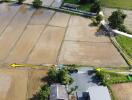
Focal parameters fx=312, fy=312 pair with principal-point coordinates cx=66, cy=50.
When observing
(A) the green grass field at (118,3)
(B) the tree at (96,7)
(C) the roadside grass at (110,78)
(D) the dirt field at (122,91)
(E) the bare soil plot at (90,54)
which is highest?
(A) the green grass field at (118,3)

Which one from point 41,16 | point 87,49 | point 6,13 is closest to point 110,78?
point 87,49

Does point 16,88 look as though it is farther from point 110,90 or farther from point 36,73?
point 110,90

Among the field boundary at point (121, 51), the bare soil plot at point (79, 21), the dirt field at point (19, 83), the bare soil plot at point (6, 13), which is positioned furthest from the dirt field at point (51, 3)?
the dirt field at point (19, 83)

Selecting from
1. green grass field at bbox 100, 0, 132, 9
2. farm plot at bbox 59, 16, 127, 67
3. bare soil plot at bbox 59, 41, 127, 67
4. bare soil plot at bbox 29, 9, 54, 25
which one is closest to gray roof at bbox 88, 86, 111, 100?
bare soil plot at bbox 59, 41, 127, 67

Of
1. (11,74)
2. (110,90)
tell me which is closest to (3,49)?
(11,74)

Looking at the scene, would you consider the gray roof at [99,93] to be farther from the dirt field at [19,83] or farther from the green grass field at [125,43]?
the green grass field at [125,43]

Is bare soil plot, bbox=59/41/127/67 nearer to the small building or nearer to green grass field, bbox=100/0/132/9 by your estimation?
the small building
